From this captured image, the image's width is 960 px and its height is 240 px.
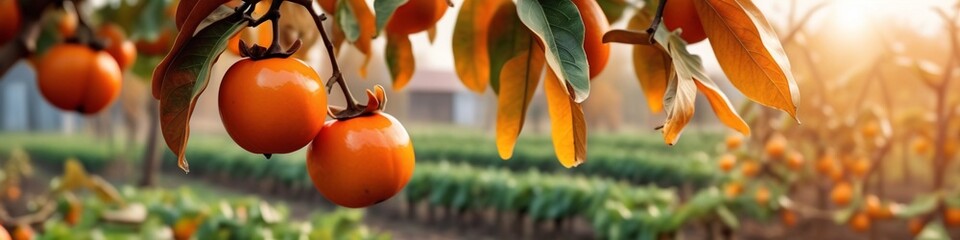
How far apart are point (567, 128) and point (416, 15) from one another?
0.25 m

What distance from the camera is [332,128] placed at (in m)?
0.65

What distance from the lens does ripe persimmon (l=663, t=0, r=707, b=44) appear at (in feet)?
2.25

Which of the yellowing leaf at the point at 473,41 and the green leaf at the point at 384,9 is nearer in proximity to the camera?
the green leaf at the point at 384,9

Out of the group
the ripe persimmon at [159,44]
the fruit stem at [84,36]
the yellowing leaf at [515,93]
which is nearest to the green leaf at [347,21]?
the yellowing leaf at [515,93]

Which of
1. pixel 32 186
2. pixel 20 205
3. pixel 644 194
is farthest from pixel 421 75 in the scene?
pixel 644 194

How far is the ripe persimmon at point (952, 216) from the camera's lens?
3.79 meters

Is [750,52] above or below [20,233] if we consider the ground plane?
above

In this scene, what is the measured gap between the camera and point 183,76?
57 centimetres

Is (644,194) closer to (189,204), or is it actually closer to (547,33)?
(189,204)

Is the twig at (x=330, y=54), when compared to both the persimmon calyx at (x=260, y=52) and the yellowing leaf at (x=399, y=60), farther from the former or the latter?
the yellowing leaf at (x=399, y=60)

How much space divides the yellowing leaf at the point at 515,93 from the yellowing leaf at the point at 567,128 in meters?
0.06

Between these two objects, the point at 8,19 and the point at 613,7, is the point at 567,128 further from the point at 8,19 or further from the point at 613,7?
the point at 8,19

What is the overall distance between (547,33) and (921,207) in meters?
3.99

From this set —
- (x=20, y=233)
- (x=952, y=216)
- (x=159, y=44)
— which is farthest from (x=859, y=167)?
(x=20, y=233)
